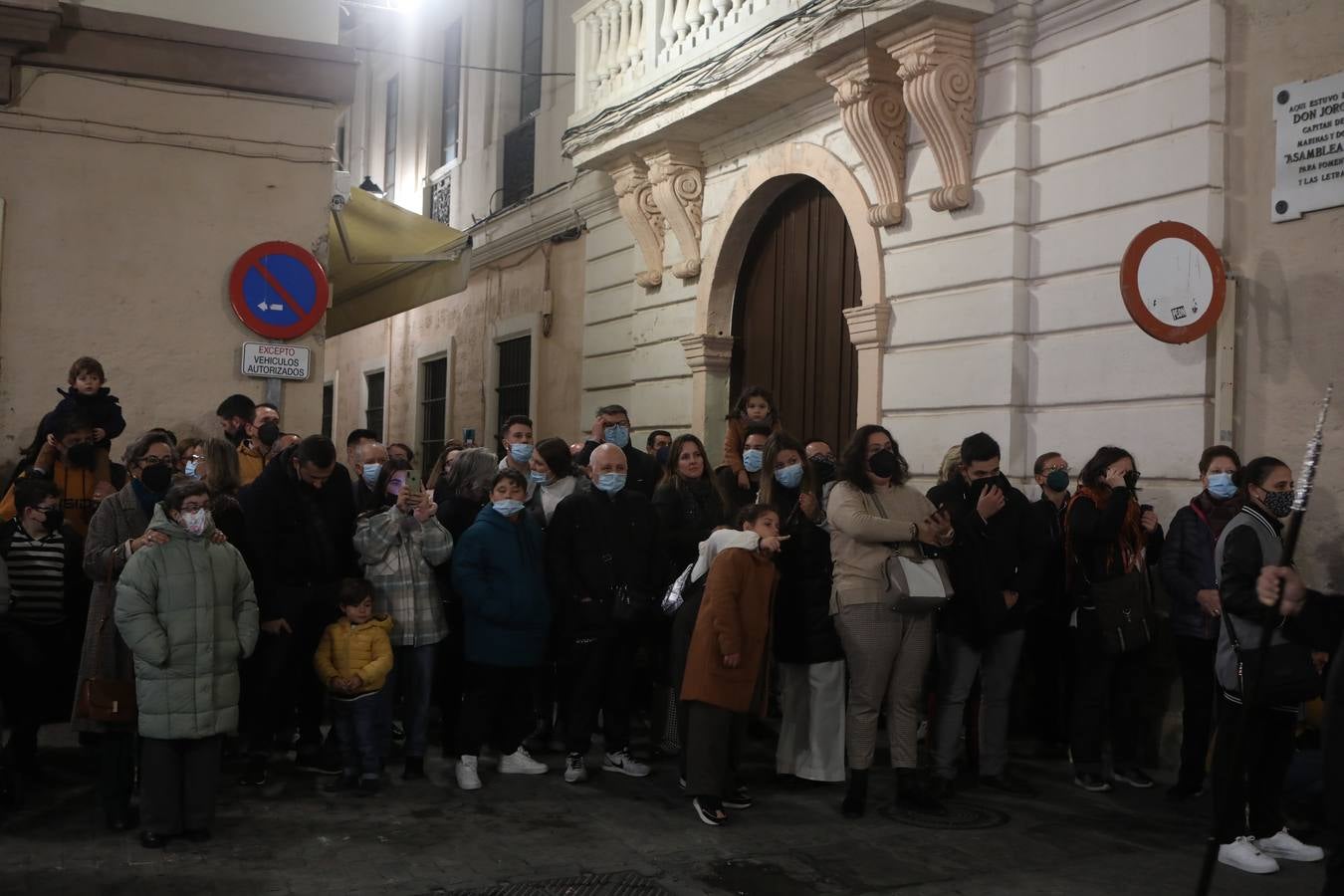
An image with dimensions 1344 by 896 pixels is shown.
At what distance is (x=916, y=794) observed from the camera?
22.5 ft

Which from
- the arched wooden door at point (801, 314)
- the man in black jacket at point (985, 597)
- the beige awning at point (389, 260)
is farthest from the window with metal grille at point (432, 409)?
the man in black jacket at point (985, 597)

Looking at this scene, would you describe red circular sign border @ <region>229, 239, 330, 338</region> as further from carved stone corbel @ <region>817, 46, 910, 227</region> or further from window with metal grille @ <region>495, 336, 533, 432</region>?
window with metal grille @ <region>495, 336, 533, 432</region>

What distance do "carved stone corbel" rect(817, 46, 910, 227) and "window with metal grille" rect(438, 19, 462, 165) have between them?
10.1m

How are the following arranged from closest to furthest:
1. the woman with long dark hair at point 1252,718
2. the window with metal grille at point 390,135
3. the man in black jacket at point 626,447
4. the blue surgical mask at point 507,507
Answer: the woman with long dark hair at point 1252,718
the blue surgical mask at point 507,507
the man in black jacket at point 626,447
the window with metal grille at point 390,135

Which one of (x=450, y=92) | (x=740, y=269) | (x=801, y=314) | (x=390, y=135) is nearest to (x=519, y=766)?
(x=801, y=314)

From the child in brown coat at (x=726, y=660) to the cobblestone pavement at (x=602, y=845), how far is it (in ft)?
0.66

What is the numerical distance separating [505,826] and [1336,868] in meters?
3.59

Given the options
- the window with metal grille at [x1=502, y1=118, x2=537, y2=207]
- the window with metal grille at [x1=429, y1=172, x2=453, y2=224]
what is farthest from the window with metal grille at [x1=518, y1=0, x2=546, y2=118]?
the window with metal grille at [x1=429, y1=172, x2=453, y2=224]

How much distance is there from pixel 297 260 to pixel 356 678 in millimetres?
3934

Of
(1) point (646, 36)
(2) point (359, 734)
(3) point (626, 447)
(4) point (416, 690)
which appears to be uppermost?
(1) point (646, 36)

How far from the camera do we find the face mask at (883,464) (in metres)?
6.78

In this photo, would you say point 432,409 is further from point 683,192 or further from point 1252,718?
point 1252,718

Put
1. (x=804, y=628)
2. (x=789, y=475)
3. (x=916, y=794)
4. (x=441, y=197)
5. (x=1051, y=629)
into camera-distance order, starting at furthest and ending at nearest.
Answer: (x=441, y=197), (x=1051, y=629), (x=789, y=475), (x=804, y=628), (x=916, y=794)

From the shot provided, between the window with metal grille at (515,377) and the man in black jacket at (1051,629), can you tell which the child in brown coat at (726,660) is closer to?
the man in black jacket at (1051,629)
